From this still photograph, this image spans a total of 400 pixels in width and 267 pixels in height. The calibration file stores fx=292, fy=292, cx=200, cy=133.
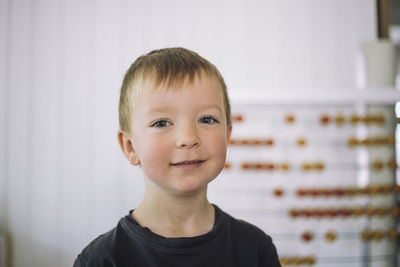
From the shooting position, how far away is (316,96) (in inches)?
71.9

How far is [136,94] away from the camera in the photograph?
22.7 inches

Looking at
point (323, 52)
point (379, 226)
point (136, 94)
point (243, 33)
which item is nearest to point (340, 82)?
point (323, 52)

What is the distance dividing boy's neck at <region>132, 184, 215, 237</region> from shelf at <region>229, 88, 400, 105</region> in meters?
1.28

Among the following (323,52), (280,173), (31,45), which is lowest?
(280,173)

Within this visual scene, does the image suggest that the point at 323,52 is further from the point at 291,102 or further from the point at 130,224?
the point at 130,224

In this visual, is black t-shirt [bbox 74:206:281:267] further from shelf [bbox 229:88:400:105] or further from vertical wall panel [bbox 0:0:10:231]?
vertical wall panel [bbox 0:0:10:231]

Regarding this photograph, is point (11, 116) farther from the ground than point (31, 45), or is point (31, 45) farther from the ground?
point (31, 45)

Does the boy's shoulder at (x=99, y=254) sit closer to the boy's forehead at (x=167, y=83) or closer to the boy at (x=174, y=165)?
the boy at (x=174, y=165)

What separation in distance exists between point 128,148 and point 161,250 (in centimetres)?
22

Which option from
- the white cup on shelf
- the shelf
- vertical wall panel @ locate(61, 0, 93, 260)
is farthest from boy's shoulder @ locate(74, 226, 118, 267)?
the white cup on shelf

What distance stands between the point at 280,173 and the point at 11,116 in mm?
2067

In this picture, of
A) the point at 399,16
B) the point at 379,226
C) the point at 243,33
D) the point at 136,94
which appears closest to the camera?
the point at 136,94

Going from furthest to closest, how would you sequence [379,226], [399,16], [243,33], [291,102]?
[399,16], [243,33], [379,226], [291,102]

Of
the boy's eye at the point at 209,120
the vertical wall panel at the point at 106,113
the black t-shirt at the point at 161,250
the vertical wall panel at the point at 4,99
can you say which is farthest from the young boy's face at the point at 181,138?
the vertical wall panel at the point at 4,99
